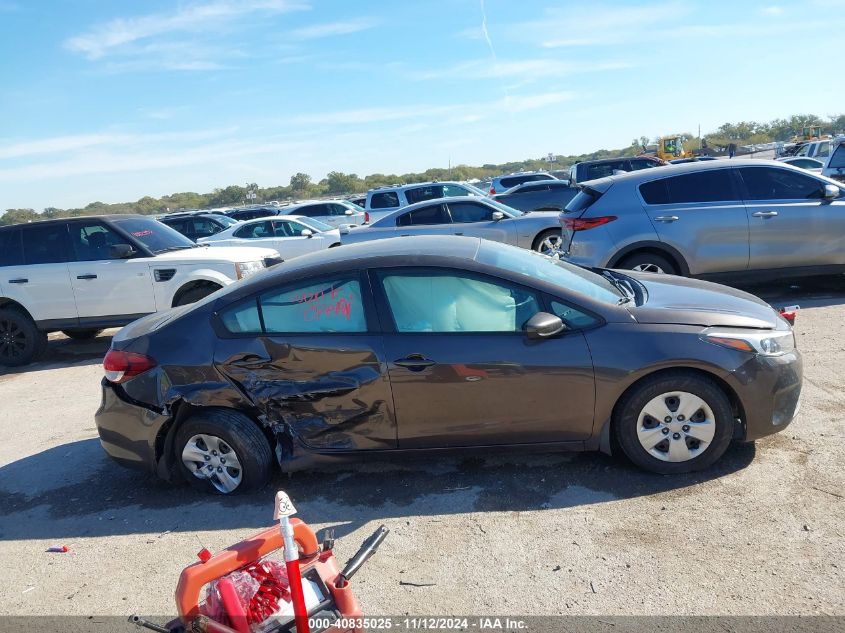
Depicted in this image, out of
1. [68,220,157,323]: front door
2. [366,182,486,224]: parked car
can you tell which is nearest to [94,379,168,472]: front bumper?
[68,220,157,323]: front door

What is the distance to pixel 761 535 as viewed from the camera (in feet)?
11.5

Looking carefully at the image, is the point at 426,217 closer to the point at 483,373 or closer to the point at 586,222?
the point at 586,222

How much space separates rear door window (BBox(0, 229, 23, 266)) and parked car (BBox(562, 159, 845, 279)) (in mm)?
7369

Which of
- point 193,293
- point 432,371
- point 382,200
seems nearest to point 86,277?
point 193,293

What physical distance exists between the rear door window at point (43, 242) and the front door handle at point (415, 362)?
6793 mm

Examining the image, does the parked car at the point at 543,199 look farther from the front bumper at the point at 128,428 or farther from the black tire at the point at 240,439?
the front bumper at the point at 128,428

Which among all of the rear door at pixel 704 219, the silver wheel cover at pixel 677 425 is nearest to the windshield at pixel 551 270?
the silver wheel cover at pixel 677 425

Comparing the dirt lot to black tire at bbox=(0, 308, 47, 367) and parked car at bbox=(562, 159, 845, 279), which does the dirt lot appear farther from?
black tire at bbox=(0, 308, 47, 367)

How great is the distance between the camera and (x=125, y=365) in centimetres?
450

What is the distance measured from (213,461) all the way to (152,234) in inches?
236

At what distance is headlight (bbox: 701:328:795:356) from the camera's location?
409cm

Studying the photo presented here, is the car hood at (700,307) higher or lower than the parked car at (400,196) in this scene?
lower

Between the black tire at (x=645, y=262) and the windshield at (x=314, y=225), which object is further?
the windshield at (x=314, y=225)

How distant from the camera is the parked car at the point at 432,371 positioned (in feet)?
13.5
